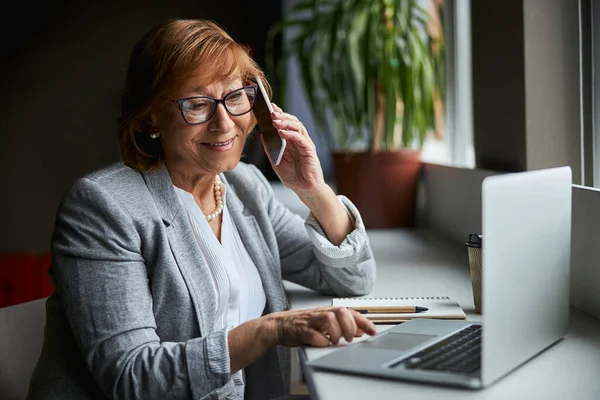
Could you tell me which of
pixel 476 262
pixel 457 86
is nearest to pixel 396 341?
pixel 476 262

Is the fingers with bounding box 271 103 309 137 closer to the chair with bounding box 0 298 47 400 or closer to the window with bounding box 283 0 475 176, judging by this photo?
the chair with bounding box 0 298 47 400

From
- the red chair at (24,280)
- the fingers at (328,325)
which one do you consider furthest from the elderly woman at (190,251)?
the red chair at (24,280)

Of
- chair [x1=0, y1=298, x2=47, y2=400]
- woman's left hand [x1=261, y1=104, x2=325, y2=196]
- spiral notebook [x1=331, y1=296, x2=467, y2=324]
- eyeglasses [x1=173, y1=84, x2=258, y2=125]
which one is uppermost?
eyeglasses [x1=173, y1=84, x2=258, y2=125]

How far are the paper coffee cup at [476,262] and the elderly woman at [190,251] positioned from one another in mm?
279

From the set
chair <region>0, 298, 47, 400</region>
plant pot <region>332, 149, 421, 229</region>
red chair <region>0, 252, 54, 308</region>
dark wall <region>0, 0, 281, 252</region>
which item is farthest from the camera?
dark wall <region>0, 0, 281, 252</region>

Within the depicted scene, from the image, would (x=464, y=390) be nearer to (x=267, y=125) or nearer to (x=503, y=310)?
(x=503, y=310)

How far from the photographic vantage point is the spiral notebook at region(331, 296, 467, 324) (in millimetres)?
1271

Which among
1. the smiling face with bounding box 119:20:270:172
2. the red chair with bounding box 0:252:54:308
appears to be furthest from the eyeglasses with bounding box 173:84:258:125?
the red chair with bounding box 0:252:54:308

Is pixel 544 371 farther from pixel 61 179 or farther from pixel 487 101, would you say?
pixel 61 179

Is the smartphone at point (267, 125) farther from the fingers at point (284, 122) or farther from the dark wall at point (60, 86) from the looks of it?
the dark wall at point (60, 86)

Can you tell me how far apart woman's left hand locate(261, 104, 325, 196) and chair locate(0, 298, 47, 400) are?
0.61 m

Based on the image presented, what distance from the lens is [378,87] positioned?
271 centimetres

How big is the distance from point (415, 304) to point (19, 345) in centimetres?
80

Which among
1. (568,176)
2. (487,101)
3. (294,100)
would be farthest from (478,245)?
(294,100)
